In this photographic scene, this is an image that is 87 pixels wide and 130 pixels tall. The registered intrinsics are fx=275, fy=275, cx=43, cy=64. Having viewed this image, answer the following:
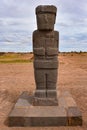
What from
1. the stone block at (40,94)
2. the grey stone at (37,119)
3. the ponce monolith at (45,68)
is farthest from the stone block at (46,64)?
the grey stone at (37,119)

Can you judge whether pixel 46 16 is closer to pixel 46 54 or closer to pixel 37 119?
pixel 46 54

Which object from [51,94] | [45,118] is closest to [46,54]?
[51,94]

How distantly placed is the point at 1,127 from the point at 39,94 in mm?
1817

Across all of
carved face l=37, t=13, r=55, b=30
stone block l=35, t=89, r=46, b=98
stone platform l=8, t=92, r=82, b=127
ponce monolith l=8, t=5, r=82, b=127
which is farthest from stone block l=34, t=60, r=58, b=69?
stone platform l=8, t=92, r=82, b=127

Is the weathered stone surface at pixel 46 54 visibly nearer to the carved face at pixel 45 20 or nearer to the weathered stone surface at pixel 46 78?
the weathered stone surface at pixel 46 78

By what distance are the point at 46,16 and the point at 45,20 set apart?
127mm

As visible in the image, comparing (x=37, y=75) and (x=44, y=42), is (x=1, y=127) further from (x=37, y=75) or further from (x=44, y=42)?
(x=44, y=42)

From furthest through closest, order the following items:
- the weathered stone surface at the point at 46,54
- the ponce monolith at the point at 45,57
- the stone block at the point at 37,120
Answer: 1. the weathered stone surface at the point at 46,54
2. the ponce monolith at the point at 45,57
3. the stone block at the point at 37,120

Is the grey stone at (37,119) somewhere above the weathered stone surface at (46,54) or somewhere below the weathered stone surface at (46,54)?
below

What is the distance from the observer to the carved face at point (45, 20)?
8.40 m

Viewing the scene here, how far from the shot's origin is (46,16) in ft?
27.6

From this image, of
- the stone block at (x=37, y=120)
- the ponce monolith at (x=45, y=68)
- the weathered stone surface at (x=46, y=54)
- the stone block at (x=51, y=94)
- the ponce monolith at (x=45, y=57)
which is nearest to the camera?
the stone block at (x=37, y=120)

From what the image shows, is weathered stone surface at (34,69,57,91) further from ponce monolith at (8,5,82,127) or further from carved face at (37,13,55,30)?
carved face at (37,13,55,30)

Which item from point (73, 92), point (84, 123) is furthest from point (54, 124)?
point (73, 92)
